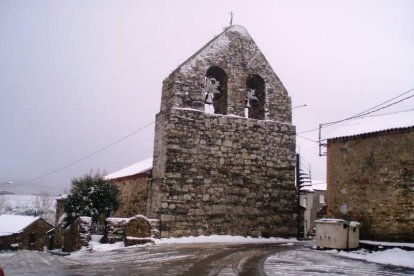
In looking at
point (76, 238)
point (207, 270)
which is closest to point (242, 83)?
point (76, 238)

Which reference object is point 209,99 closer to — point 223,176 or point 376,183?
point 223,176

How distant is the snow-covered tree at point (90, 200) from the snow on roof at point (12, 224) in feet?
109

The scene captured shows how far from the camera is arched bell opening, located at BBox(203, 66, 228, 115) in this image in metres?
14.9

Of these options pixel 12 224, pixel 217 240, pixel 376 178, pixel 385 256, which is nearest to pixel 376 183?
pixel 376 178

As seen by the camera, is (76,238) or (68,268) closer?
(68,268)

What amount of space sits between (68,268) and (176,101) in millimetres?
7097

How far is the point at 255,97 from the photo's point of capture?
52.4 ft

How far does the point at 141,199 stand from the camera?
57.0 ft

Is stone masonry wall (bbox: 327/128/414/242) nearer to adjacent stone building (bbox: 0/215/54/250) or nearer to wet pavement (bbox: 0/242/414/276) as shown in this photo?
wet pavement (bbox: 0/242/414/276)

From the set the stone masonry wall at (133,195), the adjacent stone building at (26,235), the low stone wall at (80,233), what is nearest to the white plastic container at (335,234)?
the low stone wall at (80,233)

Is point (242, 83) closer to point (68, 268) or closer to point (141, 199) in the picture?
point (141, 199)

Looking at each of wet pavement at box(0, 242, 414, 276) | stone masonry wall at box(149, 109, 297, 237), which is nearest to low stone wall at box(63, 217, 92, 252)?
wet pavement at box(0, 242, 414, 276)

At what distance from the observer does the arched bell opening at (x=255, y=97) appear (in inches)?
622

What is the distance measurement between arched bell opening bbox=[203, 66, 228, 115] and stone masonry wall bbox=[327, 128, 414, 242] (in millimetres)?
4480
